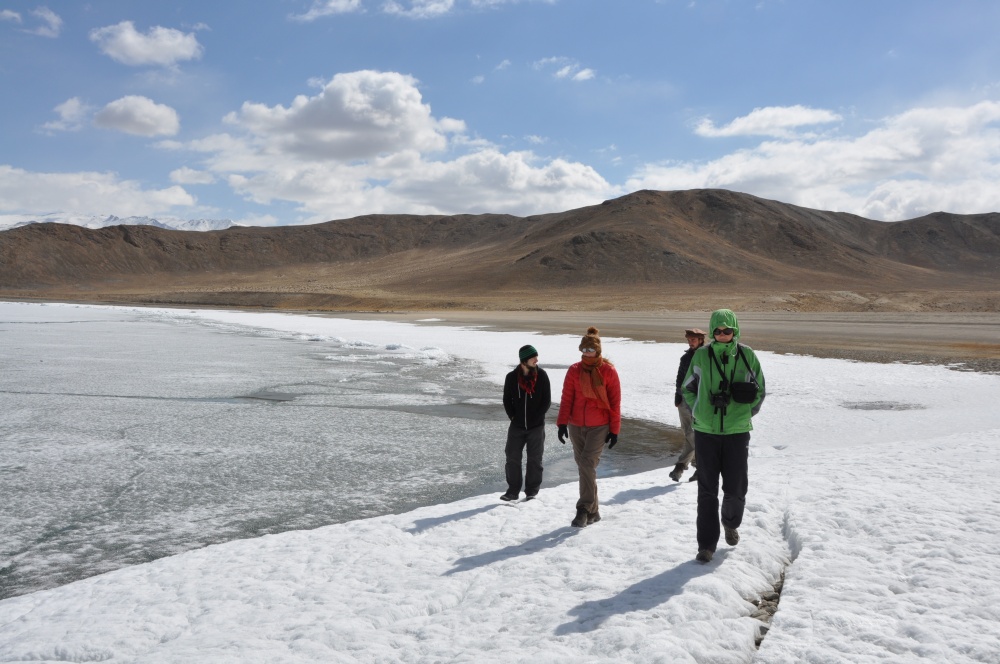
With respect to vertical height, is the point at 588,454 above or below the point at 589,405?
below

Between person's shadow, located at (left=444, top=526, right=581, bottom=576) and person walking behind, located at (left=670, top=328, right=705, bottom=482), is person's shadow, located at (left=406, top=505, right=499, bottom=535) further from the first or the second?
person walking behind, located at (left=670, top=328, right=705, bottom=482)

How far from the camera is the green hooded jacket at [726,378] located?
455 centimetres

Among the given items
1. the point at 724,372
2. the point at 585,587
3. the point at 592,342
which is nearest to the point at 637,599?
the point at 585,587

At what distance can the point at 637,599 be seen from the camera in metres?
4.17

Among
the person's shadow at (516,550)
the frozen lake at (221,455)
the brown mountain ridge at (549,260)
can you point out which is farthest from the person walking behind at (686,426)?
the brown mountain ridge at (549,260)

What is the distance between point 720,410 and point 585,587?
139 centimetres

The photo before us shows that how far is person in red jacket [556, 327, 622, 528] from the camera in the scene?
544 centimetres

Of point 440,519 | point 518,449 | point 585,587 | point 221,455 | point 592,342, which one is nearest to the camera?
point 585,587

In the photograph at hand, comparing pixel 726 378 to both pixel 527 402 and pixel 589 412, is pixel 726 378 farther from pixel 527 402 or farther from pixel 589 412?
pixel 527 402

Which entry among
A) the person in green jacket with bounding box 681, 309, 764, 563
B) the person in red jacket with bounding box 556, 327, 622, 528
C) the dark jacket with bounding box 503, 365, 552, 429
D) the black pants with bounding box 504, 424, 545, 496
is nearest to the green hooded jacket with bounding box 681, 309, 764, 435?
the person in green jacket with bounding box 681, 309, 764, 563

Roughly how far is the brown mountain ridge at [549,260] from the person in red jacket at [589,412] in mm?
60967

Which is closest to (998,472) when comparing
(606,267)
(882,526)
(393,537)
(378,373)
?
(882,526)

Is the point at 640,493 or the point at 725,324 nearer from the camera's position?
the point at 725,324

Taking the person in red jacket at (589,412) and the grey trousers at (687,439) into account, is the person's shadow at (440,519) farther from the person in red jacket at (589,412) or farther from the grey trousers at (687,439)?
the grey trousers at (687,439)
